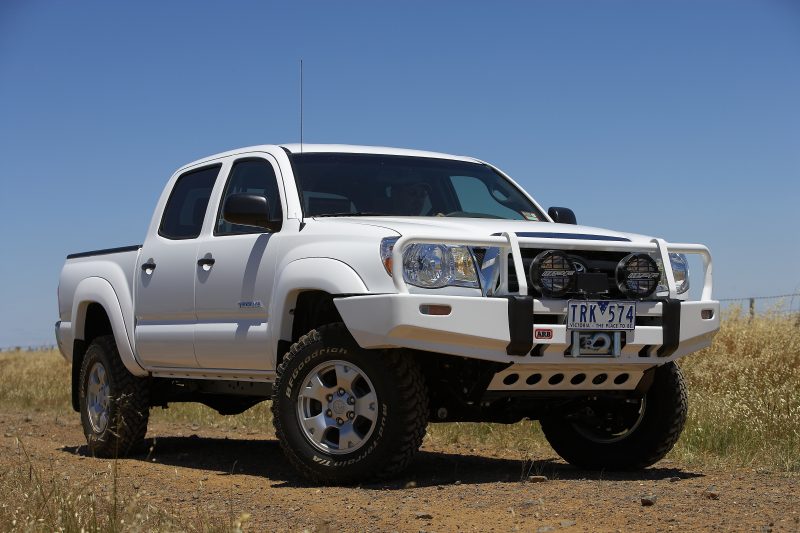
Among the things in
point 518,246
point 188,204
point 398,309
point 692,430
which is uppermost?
point 188,204

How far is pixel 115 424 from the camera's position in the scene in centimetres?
898

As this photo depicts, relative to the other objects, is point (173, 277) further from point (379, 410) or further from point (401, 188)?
point (379, 410)

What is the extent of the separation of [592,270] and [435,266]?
92cm

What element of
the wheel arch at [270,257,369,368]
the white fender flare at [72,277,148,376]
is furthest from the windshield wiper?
the white fender flare at [72,277,148,376]

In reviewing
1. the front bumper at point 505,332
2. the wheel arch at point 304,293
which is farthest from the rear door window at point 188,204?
the front bumper at point 505,332

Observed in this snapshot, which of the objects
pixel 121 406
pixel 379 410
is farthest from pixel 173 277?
pixel 379 410

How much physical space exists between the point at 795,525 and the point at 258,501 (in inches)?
103

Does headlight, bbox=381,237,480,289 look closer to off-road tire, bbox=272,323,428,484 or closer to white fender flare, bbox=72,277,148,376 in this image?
off-road tire, bbox=272,323,428,484

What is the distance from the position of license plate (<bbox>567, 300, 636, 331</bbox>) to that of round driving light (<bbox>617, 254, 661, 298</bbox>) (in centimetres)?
13

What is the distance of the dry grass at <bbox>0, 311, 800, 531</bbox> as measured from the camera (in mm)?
4992

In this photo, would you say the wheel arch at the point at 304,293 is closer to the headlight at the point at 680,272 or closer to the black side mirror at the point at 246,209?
the black side mirror at the point at 246,209

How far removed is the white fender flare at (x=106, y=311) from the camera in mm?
8711

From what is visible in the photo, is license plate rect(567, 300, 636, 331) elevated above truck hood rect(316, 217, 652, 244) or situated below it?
below

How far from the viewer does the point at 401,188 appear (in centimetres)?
766
